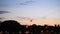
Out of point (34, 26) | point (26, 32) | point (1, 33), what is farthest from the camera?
point (34, 26)

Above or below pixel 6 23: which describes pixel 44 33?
below

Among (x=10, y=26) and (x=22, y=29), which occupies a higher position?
(x=10, y=26)

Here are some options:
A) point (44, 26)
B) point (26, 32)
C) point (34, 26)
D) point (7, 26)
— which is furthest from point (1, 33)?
point (44, 26)

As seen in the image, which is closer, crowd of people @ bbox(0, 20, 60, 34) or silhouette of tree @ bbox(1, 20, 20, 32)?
crowd of people @ bbox(0, 20, 60, 34)

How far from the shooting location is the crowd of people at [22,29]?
48.3 meters

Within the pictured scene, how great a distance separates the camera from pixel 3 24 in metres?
49.9

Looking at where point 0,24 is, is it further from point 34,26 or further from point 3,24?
point 34,26

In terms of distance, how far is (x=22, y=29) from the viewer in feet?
164

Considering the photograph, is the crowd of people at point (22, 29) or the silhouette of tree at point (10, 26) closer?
the crowd of people at point (22, 29)

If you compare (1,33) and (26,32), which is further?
(26,32)

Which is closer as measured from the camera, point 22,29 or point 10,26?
point 10,26

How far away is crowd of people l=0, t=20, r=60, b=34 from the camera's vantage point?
48.3 meters

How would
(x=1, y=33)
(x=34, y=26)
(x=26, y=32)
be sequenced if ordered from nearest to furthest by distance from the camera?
(x=1, y=33) < (x=26, y=32) < (x=34, y=26)

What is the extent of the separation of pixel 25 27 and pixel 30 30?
84.7 inches
